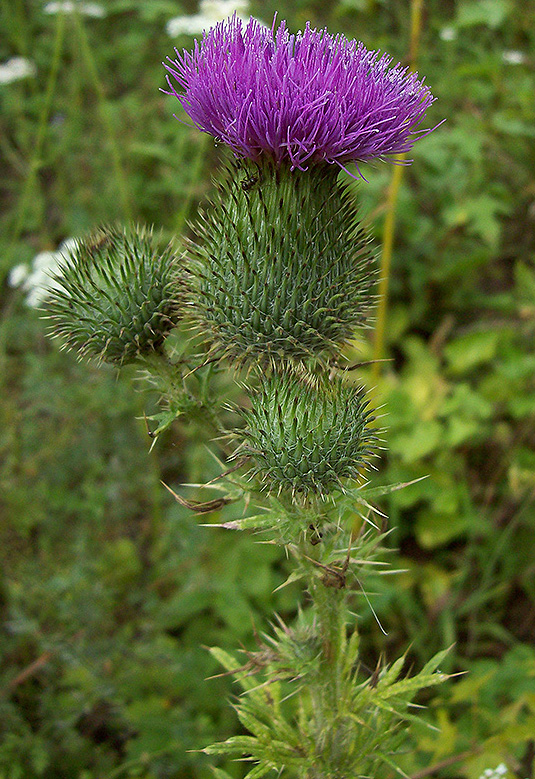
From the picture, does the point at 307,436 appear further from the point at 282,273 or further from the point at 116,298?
the point at 116,298

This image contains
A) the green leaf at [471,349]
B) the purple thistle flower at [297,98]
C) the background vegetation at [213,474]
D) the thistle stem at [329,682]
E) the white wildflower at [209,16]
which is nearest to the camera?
the purple thistle flower at [297,98]

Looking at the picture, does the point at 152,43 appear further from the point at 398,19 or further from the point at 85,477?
the point at 85,477

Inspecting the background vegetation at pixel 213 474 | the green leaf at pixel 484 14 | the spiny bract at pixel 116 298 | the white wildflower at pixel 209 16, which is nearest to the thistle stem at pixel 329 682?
the background vegetation at pixel 213 474

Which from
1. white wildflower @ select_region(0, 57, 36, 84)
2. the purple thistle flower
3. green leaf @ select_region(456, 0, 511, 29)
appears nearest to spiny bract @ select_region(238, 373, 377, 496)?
the purple thistle flower

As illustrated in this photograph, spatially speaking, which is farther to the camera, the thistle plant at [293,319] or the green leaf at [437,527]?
the green leaf at [437,527]

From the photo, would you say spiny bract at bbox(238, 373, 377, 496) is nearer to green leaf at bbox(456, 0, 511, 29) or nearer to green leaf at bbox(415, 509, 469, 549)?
green leaf at bbox(415, 509, 469, 549)

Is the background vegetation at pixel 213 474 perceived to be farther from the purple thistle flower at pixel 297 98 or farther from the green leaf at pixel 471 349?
the purple thistle flower at pixel 297 98

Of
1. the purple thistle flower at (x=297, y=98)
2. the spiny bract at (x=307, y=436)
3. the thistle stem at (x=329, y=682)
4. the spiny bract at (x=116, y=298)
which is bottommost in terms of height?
the thistle stem at (x=329, y=682)

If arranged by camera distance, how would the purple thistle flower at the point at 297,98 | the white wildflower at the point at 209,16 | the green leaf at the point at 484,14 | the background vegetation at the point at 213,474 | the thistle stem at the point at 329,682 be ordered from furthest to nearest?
the white wildflower at the point at 209,16, the green leaf at the point at 484,14, the background vegetation at the point at 213,474, the thistle stem at the point at 329,682, the purple thistle flower at the point at 297,98

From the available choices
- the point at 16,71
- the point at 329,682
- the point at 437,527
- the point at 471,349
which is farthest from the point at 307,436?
the point at 16,71
